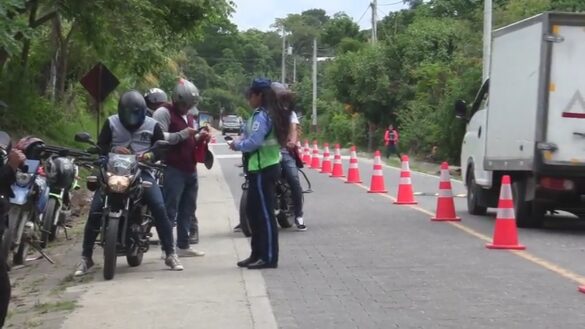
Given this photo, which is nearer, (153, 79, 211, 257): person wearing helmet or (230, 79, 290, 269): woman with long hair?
(230, 79, 290, 269): woman with long hair

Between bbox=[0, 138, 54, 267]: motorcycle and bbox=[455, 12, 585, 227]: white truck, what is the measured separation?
20.6ft

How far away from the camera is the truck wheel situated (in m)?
15.4

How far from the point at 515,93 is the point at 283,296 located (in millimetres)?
6369

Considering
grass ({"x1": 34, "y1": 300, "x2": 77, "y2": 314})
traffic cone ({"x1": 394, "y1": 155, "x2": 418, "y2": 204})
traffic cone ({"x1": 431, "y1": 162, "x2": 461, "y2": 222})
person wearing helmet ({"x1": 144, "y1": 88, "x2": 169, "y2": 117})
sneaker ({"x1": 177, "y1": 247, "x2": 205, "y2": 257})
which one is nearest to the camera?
grass ({"x1": 34, "y1": 300, "x2": 77, "y2": 314})

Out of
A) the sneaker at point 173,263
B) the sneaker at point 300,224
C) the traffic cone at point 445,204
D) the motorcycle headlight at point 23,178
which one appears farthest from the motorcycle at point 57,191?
the traffic cone at point 445,204

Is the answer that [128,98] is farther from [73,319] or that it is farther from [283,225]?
[283,225]

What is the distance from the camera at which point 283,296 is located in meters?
8.23

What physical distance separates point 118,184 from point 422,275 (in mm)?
3017

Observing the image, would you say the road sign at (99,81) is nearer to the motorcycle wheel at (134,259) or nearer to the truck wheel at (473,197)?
the truck wheel at (473,197)

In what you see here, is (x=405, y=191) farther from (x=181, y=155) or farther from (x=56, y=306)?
(x=56, y=306)

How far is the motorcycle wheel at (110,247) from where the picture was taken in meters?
9.01

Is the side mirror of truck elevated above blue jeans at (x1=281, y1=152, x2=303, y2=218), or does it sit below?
above

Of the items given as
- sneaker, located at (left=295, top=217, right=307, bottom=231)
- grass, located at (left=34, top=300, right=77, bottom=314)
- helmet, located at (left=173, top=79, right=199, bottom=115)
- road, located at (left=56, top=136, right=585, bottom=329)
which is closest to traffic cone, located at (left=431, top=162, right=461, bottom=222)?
road, located at (left=56, top=136, right=585, bottom=329)

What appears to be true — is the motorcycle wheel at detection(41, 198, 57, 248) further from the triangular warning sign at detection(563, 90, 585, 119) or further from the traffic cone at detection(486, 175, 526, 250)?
the triangular warning sign at detection(563, 90, 585, 119)
